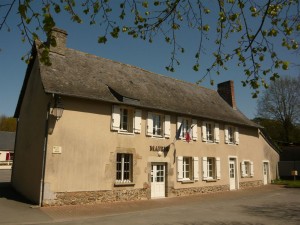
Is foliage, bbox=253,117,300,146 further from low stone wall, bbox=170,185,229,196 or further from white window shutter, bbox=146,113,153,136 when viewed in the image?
white window shutter, bbox=146,113,153,136

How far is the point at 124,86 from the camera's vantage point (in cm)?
1494

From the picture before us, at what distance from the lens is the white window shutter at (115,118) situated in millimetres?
12930

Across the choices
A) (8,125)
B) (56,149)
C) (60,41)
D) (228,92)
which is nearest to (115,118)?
(56,149)

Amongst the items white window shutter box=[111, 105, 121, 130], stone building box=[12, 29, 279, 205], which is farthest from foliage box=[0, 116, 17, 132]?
white window shutter box=[111, 105, 121, 130]

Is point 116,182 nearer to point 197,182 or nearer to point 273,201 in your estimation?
point 197,182

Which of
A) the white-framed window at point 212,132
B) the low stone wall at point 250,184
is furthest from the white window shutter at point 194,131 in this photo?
the low stone wall at point 250,184

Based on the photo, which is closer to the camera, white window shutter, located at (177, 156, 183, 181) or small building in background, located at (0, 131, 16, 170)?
white window shutter, located at (177, 156, 183, 181)

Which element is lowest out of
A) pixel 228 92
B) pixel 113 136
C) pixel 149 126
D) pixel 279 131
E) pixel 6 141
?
Answer: pixel 113 136

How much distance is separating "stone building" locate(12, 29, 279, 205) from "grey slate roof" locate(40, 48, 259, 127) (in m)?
0.06

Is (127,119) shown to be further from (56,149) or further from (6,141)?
(6,141)

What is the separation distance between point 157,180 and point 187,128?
135 inches

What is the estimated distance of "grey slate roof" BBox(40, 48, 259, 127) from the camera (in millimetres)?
12556

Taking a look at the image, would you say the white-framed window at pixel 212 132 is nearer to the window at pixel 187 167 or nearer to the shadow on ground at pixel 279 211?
the window at pixel 187 167

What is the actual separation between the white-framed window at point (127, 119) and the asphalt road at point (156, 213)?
318cm
